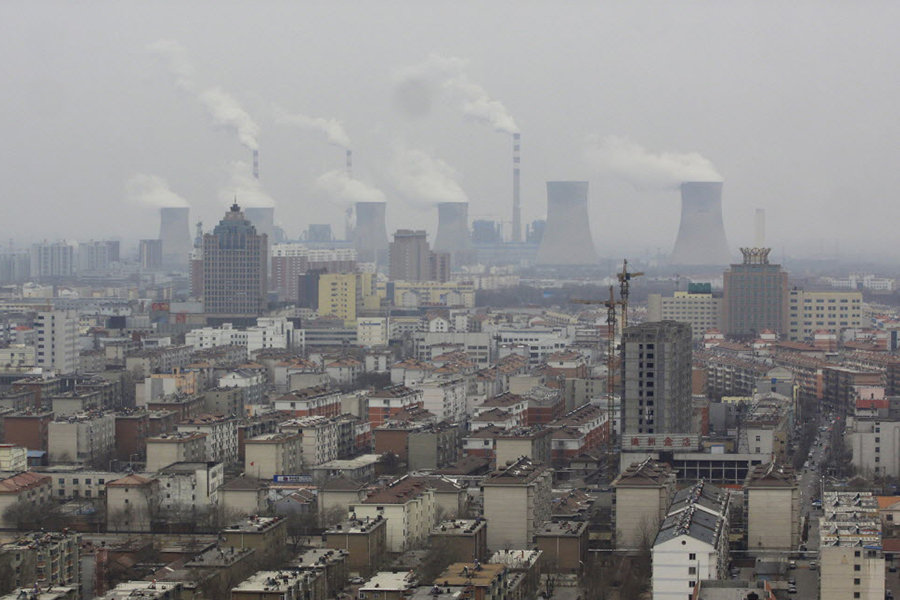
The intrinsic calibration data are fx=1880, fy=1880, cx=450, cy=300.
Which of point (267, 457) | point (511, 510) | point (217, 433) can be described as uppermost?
point (217, 433)

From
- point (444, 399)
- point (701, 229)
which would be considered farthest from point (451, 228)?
point (444, 399)

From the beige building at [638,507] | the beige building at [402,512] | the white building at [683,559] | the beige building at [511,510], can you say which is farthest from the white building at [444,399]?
the white building at [683,559]

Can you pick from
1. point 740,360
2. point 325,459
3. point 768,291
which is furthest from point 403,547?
point 768,291

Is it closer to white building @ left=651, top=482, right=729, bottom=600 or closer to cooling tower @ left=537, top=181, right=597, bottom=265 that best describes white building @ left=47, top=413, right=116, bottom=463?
white building @ left=651, top=482, right=729, bottom=600

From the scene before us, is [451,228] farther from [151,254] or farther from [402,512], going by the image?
[402,512]

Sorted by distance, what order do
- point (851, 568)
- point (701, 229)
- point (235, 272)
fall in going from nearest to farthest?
point (851, 568) < point (235, 272) < point (701, 229)

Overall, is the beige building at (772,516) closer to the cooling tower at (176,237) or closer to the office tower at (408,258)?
the office tower at (408,258)

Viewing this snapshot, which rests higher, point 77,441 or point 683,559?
point 77,441
